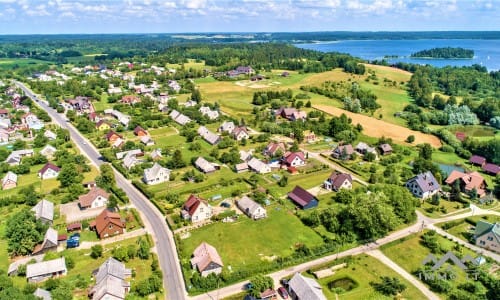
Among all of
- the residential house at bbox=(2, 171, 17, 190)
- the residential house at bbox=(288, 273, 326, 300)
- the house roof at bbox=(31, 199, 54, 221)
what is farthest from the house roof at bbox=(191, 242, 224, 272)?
the residential house at bbox=(2, 171, 17, 190)

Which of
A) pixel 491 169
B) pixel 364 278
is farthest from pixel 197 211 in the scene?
pixel 491 169

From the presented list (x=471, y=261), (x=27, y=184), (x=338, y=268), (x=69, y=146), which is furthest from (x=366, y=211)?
(x=69, y=146)

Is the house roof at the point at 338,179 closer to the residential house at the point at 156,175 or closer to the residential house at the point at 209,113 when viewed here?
the residential house at the point at 156,175

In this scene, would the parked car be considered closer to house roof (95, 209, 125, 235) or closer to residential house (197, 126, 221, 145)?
house roof (95, 209, 125, 235)

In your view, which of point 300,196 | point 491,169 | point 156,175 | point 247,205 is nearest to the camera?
point 247,205

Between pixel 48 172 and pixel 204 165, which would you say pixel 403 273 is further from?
pixel 48 172

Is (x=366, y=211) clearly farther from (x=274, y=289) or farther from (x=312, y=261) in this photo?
(x=274, y=289)
